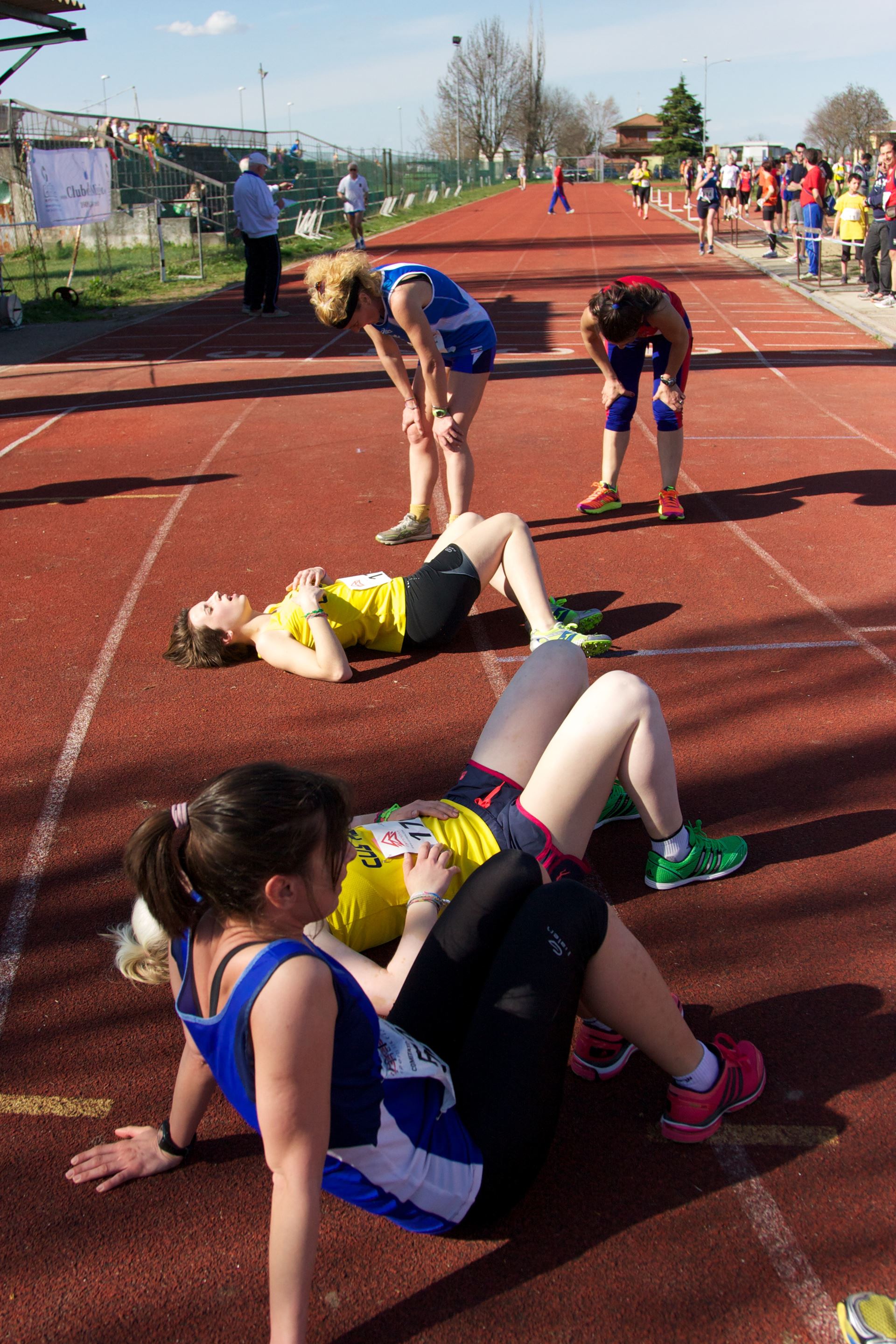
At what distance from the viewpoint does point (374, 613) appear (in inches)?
193

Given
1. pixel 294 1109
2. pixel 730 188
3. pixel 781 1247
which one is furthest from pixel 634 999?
pixel 730 188

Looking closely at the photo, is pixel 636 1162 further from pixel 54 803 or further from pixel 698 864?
pixel 54 803

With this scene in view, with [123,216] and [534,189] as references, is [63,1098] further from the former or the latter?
[534,189]

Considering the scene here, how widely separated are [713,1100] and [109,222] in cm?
2672

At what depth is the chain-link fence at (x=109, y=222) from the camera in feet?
62.7

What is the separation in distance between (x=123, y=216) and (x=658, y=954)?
86.1 ft

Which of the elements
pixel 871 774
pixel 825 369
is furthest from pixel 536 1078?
pixel 825 369

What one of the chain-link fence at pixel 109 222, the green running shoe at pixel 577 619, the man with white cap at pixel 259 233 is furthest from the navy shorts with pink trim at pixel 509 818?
the chain-link fence at pixel 109 222

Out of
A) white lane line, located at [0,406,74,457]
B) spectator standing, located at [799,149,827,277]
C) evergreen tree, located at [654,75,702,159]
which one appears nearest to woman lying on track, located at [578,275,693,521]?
white lane line, located at [0,406,74,457]

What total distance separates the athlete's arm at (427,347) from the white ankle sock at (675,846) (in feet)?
11.3

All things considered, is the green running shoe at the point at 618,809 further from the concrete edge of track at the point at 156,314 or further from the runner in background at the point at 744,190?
the runner in background at the point at 744,190

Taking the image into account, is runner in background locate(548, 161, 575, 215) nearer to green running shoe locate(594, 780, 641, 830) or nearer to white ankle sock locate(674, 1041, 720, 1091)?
green running shoe locate(594, 780, 641, 830)

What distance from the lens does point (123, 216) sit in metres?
25.1

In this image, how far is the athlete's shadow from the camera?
212 centimetres
